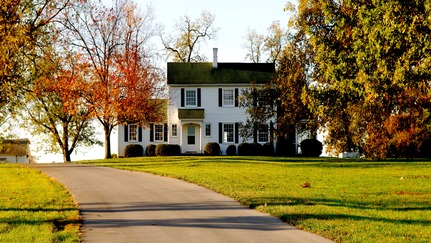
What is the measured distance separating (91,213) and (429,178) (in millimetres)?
15915

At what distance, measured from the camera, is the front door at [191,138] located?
2000 inches

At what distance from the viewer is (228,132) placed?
50625 mm

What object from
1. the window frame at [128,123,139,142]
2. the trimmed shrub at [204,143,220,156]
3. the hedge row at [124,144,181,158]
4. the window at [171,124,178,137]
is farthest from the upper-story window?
the window frame at [128,123,139,142]

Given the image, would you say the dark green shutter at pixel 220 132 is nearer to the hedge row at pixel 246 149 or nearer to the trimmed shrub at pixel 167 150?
the hedge row at pixel 246 149

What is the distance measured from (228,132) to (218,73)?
17.8 feet

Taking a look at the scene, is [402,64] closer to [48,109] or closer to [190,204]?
[190,204]

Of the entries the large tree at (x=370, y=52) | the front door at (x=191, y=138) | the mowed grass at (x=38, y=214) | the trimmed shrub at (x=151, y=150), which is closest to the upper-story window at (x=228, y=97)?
the front door at (x=191, y=138)

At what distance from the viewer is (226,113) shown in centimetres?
5072

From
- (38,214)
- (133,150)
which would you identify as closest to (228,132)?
(133,150)

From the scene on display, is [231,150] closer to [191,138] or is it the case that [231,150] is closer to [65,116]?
[191,138]

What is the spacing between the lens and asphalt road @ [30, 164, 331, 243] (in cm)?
1073

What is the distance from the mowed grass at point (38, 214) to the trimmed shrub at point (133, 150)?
28704mm

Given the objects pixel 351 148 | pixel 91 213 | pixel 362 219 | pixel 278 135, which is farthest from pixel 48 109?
pixel 362 219

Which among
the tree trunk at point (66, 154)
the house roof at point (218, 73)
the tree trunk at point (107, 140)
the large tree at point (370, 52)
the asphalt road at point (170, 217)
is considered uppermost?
the house roof at point (218, 73)
